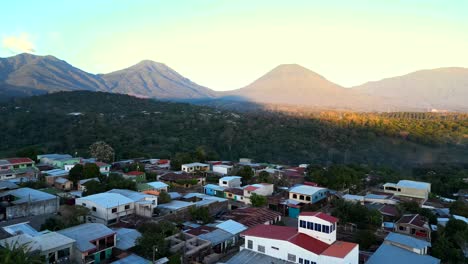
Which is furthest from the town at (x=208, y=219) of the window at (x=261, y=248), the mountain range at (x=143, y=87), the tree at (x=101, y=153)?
the mountain range at (x=143, y=87)

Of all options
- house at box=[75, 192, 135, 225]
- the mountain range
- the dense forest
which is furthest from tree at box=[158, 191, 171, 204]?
the mountain range

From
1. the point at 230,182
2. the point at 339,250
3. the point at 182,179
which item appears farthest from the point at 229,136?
the point at 339,250

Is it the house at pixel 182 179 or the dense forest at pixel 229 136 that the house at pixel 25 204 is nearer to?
the house at pixel 182 179

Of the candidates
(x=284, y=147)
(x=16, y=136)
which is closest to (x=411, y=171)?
(x=284, y=147)

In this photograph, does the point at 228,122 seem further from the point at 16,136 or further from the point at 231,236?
the point at 231,236

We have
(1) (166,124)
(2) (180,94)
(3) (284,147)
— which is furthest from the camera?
(2) (180,94)

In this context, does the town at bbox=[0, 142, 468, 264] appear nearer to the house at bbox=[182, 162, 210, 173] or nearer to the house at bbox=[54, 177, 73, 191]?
the house at bbox=[54, 177, 73, 191]
